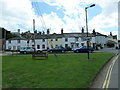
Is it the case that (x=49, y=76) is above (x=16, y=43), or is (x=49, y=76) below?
below

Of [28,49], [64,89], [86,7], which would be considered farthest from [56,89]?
[28,49]

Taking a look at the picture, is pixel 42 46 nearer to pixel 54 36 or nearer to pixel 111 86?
pixel 54 36

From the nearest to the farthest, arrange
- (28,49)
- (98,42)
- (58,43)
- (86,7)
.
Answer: (86,7) < (28,49) < (58,43) < (98,42)

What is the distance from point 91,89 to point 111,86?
3.78 feet

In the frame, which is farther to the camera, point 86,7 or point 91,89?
point 86,7

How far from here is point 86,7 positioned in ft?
56.6

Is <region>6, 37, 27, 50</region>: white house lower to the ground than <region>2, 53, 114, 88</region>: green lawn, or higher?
higher

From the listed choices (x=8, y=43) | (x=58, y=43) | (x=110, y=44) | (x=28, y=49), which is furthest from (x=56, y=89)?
(x=110, y=44)

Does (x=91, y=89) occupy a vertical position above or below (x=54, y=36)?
below

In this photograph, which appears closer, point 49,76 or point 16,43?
point 49,76

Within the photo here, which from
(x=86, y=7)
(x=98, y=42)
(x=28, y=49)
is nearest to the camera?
(x=86, y=7)

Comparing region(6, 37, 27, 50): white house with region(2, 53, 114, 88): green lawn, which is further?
region(6, 37, 27, 50): white house

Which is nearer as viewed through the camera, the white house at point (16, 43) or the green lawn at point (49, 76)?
the green lawn at point (49, 76)

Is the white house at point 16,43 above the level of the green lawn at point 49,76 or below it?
above
